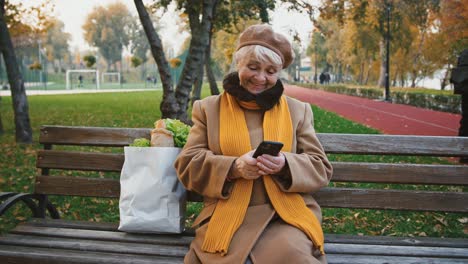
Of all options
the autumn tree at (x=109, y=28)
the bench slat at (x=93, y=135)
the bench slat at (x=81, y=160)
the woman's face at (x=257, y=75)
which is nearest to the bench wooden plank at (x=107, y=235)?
the bench slat at (x=81, y=160)

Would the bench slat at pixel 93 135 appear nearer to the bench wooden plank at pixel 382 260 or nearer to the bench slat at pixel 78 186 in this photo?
the bench slat at pixel 78 186

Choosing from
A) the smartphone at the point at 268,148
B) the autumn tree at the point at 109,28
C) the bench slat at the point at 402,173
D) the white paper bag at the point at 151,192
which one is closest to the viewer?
the smartphone at the point at 268,148

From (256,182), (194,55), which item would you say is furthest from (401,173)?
(194,55)

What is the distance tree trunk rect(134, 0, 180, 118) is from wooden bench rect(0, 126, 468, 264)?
5.57 m

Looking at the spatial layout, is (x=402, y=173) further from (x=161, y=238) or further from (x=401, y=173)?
(x=161, y=238)

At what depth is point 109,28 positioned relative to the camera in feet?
277

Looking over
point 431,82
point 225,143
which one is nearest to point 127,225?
point 225,143

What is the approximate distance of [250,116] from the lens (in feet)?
9.32

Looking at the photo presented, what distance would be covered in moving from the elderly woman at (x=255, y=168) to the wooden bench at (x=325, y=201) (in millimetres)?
374

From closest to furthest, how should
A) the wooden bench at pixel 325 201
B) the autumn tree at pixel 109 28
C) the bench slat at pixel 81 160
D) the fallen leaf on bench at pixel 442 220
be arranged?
the wooden bench at pixel 325 201, the bench slat at pixel 81 160, the fallen leaf on bench at pixel 442 220, the autumn tree at pixel 109 28

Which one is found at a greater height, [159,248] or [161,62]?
[161,62]

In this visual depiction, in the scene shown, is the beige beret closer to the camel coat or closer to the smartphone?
the camel coat

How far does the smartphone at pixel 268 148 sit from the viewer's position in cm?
239

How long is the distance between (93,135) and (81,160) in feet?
0.69
